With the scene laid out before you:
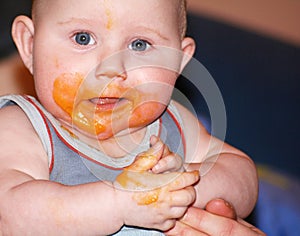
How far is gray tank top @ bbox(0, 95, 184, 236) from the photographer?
73cm

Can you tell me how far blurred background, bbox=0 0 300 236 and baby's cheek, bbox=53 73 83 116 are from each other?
20.8 inches

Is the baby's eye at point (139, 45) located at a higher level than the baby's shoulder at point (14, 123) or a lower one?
higher

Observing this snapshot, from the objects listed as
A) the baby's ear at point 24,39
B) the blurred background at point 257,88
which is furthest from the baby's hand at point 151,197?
the blurred background at point 257,88

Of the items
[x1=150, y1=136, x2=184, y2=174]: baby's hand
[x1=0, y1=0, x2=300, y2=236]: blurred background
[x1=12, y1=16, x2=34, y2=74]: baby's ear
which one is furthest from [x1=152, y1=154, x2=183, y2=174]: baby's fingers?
[x1=0, y1=0, x2=300, y2=236]: blurred background

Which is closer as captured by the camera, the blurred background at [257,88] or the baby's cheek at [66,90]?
the baby's cheek at [66,90]

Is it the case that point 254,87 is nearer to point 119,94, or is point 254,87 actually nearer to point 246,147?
point 246,147

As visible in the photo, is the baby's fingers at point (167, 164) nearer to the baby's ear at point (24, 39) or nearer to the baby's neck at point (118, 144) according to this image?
the baby's neck at point (118, 144)

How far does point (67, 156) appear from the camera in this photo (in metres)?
0.74

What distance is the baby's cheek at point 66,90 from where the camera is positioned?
71 centimetres

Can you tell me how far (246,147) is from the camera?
131 centimetres

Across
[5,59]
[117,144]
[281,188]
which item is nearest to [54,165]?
[117,144]

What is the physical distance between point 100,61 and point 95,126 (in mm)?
72

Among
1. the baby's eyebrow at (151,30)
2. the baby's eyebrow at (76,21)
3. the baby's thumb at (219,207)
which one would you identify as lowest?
the baby's thumb at (219,207)

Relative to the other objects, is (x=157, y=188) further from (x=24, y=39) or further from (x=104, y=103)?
(x=24, y=39)
